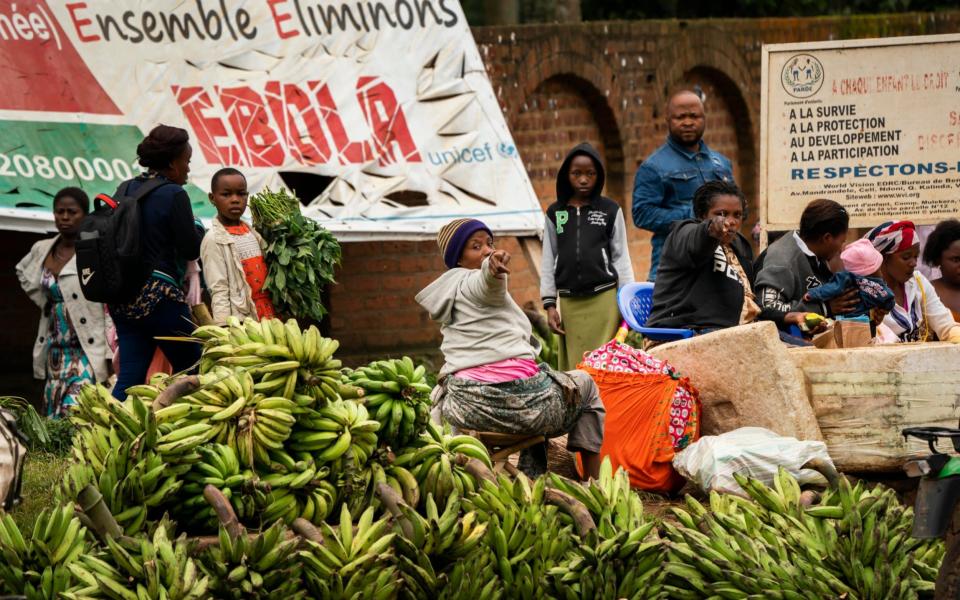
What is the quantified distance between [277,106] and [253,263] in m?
1.64

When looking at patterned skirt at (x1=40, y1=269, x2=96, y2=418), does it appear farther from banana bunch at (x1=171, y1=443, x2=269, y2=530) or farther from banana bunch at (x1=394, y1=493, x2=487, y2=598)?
banana bunch at (x1=394, y1=493, x2=487, y2=598)

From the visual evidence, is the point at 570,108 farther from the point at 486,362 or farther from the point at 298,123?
the point at 486,362

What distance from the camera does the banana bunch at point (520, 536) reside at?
4.27 meters

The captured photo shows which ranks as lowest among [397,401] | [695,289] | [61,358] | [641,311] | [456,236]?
[61,358]

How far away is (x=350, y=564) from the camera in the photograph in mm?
3961

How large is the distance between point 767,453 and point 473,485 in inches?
67.2

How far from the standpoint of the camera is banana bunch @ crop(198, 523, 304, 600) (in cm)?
385

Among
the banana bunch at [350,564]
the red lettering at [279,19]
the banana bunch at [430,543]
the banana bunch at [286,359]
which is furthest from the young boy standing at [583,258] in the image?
the banana bunch at [350,564]

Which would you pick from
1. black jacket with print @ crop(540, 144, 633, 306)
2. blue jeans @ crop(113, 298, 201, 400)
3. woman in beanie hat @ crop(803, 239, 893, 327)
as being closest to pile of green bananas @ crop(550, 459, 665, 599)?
woman in beanie hat @ crop(803, 239, 893, 327)

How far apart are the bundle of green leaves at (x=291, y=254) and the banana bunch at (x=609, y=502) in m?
2.85

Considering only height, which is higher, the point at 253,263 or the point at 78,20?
the point at 78,20

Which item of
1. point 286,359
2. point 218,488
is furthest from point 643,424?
point 218,488

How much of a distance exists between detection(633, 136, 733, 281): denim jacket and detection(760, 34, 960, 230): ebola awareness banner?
911mm

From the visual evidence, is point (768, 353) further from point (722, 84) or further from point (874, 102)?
point (722, 84)
